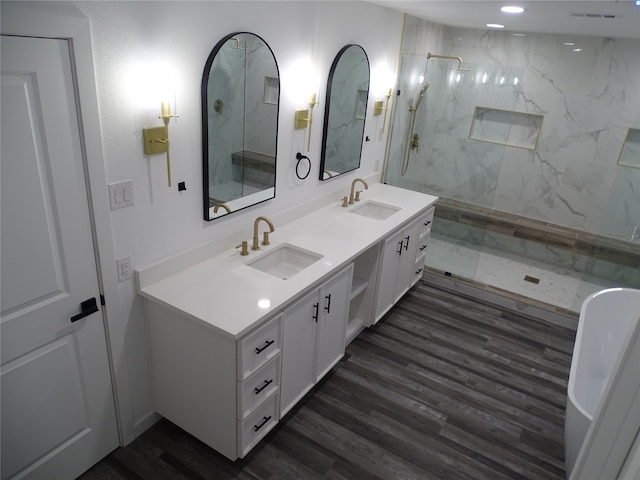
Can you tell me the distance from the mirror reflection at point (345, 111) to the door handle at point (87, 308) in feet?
6.24

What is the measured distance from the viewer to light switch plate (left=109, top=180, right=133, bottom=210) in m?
1.96

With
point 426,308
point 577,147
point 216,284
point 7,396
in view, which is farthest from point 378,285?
point 577,147

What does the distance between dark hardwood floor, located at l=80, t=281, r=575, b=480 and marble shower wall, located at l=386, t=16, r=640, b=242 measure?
5.35ft

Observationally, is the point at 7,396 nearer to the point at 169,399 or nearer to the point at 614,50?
the point at 169,399

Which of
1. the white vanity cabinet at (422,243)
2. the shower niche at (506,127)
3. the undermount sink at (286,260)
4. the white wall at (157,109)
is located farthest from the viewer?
the shower niche at (506,127)

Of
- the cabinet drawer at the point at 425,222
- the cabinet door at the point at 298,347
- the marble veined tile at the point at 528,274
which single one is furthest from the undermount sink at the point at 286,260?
the marble veined tile at the point at 528,274

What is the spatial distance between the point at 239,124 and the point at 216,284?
36.2 inches

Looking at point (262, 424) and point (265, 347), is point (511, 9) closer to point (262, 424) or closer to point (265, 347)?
point (265, 347)

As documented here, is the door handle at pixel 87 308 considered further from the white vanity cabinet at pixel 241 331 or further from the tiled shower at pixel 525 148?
the tiled shower at pixel 525 148

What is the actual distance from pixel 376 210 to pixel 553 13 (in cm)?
185

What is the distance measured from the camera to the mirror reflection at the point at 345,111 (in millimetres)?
3282

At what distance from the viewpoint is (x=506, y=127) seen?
199 inches

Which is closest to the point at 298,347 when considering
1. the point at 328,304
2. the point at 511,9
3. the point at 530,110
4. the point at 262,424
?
the point at 328,304

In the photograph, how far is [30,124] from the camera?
161cm
